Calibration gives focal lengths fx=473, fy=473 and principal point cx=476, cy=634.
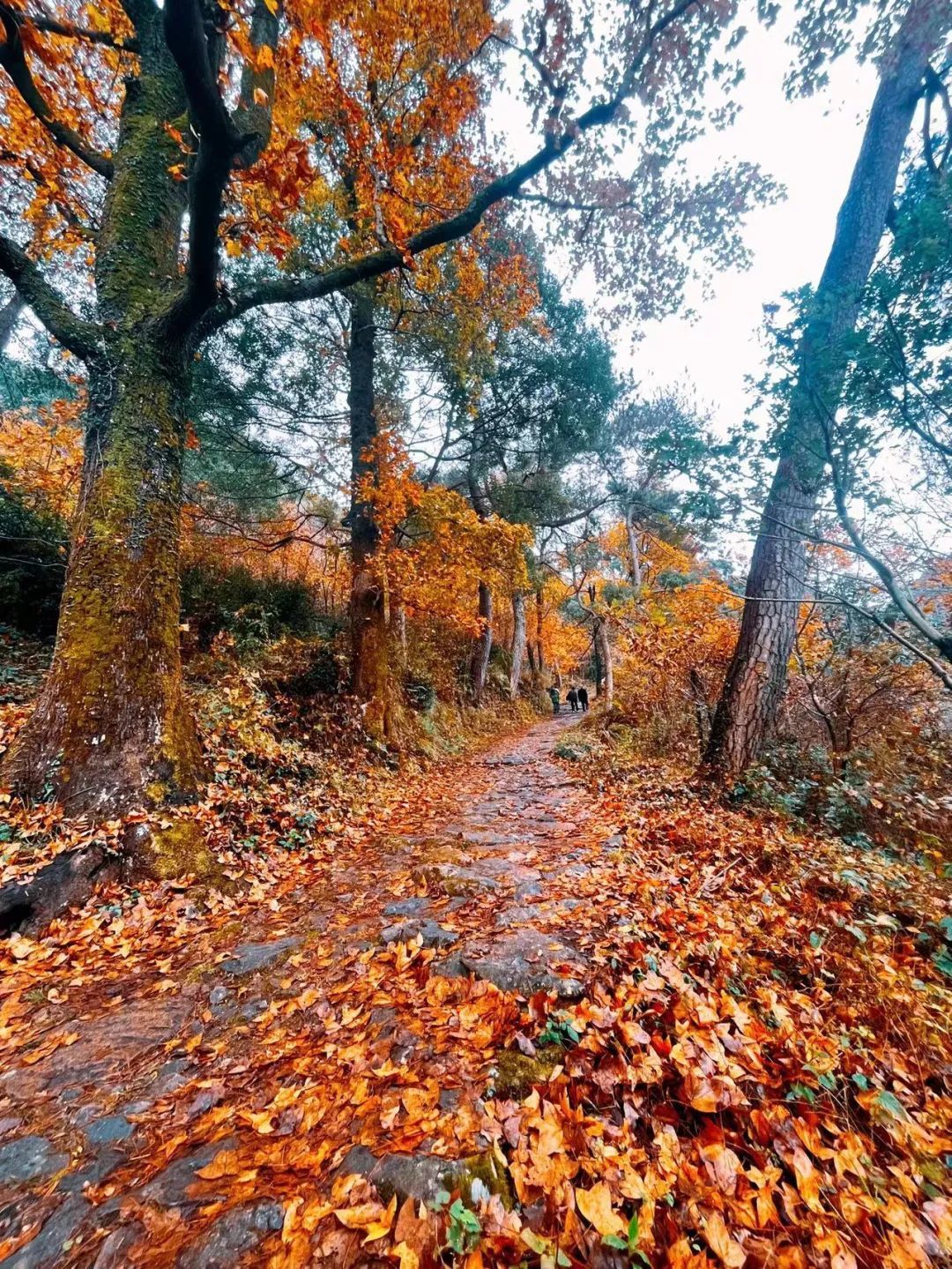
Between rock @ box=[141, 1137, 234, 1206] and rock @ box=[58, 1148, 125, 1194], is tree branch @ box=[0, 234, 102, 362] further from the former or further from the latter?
rock @ box=[141, 1137, 234, 1206]

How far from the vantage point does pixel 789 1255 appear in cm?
154

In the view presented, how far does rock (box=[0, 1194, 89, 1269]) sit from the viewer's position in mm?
1571

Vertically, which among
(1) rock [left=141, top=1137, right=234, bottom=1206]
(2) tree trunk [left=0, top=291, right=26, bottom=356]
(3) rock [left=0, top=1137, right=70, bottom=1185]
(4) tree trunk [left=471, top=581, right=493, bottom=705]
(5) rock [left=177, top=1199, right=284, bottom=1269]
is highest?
(2) tree trunk [left=0, top=291, right=26, bottom=356]

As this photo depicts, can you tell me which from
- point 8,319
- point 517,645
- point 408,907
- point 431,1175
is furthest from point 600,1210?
point 8,319

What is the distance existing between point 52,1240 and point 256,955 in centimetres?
182

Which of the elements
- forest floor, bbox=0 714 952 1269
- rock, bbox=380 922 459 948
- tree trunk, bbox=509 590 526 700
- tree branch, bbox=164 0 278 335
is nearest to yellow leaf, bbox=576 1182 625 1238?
forest floor, bbox=0 714 952 1269

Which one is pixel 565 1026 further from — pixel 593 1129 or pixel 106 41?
pixel 106 41

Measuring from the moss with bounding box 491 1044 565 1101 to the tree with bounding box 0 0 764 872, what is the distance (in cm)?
331

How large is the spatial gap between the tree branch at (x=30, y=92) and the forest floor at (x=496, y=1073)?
7220 millimetres

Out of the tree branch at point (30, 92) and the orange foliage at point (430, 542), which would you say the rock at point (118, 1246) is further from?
the tree branch at point (30, 92)

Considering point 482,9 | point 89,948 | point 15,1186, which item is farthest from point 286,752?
point 482,9

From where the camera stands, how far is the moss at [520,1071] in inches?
84.2

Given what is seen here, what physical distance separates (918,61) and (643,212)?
3311 millimetres

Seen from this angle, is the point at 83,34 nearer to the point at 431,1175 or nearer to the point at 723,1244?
the point at 431,1175
